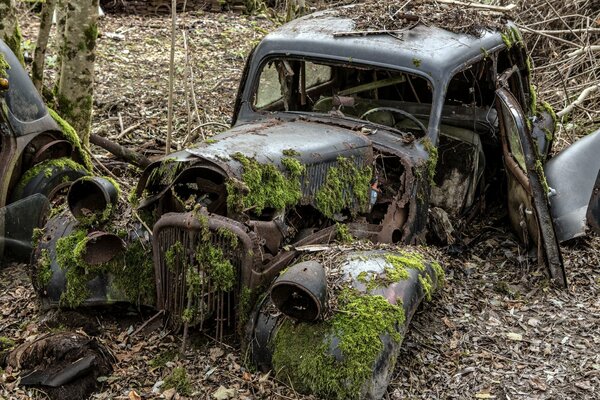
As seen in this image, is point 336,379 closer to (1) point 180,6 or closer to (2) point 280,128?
(2) point 280,128

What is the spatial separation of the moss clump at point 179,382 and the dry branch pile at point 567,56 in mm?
5384

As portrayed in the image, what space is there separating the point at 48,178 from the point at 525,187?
334cm

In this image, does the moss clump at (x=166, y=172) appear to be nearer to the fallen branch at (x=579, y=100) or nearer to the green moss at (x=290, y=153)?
the green moss at (x=290, y=153)

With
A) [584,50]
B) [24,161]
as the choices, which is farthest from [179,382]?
[584,50]

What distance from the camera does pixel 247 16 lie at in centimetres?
1280

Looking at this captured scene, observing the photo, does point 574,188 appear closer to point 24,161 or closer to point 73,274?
point 73,274

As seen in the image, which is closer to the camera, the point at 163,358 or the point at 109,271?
the point at 163,358

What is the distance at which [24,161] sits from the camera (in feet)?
17.5

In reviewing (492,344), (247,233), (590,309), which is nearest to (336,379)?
(247,233)

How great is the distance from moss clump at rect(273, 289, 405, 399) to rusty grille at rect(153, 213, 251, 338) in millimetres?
404

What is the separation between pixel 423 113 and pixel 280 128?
110 cm

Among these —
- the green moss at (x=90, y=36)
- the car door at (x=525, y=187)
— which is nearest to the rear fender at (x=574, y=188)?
the car door at (x=525, y=187)

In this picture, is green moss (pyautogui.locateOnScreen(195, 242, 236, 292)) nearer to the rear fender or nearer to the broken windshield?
the broken windshield

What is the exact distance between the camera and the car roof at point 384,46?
5.11 metres
